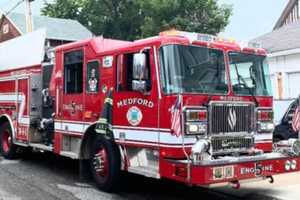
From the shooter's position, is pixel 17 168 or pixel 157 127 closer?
pixel 157 127

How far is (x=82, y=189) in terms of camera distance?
9.02 metres

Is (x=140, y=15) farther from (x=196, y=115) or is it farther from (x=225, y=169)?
(x=225, y=169)

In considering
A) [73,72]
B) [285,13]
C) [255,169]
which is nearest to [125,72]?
[73,72]

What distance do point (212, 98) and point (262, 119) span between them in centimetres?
122

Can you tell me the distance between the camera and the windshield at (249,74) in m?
8.08

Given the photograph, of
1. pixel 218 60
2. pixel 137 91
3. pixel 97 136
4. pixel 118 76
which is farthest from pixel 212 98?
pixel 97 136

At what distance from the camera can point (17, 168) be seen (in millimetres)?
11312

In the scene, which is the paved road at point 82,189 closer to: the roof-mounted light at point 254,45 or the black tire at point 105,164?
the black tire at point 105,164

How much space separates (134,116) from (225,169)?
182 centimetres

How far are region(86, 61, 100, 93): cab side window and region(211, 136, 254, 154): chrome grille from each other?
2.57 metres

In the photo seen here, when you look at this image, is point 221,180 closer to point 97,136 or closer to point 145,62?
point 145,62

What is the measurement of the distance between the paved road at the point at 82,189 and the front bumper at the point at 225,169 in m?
0.85

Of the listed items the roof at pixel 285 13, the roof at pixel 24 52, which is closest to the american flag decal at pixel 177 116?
the roof at pixel 24 52

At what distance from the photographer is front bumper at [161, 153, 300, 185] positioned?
6844mm
